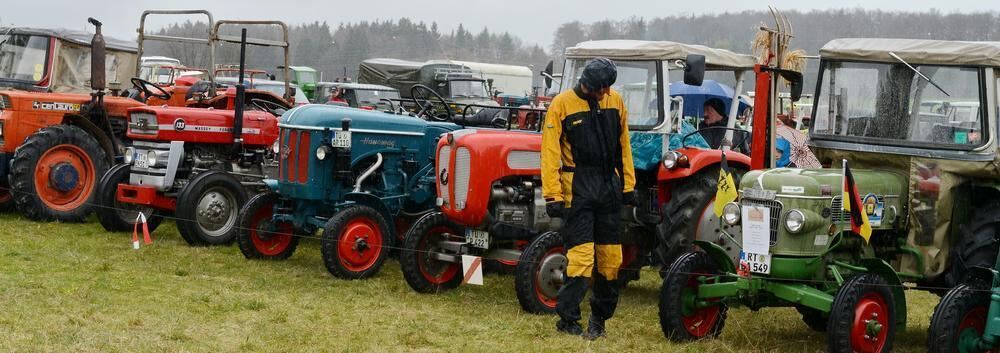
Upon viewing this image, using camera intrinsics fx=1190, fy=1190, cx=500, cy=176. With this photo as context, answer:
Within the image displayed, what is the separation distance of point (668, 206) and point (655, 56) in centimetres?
103

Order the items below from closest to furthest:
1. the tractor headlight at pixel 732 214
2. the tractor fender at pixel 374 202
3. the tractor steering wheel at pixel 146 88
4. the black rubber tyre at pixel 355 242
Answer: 1. the tractor headlight at pixel 732 214
2. the black rubber tyre at pixel 355 242
3. the tractor fender at pixel 374 202
4. the tractor steering wheel at pixel 146 88

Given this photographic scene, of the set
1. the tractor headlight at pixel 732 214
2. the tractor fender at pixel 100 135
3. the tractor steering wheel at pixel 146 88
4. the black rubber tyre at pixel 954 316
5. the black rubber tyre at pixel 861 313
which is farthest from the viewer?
the tractor steering wheel at pixel 146 88

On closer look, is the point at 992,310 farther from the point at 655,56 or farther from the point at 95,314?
the point at 95,314

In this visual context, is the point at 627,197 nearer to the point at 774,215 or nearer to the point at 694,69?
the point at 774,215

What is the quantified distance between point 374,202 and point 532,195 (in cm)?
124

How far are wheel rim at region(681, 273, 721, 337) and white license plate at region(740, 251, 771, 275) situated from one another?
0.26 metres

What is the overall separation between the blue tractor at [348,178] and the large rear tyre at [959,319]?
3.80m

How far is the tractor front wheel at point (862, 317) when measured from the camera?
545 cm

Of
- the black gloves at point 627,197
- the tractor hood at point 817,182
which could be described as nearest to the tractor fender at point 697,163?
the black gloves at point 627,197

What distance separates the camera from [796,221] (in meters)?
5.76

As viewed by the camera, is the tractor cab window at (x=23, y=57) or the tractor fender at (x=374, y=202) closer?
the tractor fender at (x=374, y=202)

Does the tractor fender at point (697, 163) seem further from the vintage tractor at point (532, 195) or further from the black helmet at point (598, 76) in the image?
the black helmet at point (598, 76)

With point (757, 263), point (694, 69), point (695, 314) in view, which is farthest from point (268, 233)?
point (757, 263)

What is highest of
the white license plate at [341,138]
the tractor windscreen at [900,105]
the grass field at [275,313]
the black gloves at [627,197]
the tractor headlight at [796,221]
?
the tractor windscreen at [900,105]
